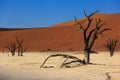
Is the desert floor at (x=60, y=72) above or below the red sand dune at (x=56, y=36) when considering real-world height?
below

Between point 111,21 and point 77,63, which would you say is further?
point 111,21

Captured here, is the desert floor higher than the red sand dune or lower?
lower

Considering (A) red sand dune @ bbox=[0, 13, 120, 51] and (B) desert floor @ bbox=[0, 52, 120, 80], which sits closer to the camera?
(B) desert floor @ bbox=[0, 52, 120, 80]

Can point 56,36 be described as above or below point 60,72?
above

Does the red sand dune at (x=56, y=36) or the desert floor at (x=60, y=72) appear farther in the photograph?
the red sand dune at (x=56, y=36)

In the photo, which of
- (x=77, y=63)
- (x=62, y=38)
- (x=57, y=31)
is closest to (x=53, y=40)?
(x=62, y=38)

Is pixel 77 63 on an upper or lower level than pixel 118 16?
lower

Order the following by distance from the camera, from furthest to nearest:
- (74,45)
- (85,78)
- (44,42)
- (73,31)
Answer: (73,31) < (44,42) < (74,45) < (85,78)

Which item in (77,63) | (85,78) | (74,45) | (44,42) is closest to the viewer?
(85,78)

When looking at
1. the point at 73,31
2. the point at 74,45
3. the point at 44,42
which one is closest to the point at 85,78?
the point at 74,45

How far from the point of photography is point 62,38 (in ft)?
330

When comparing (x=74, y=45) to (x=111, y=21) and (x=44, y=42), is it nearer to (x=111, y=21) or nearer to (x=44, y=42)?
(x=44, y=42)

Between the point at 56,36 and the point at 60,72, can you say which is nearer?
the point at 60,72

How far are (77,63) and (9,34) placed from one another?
90.1 metres
